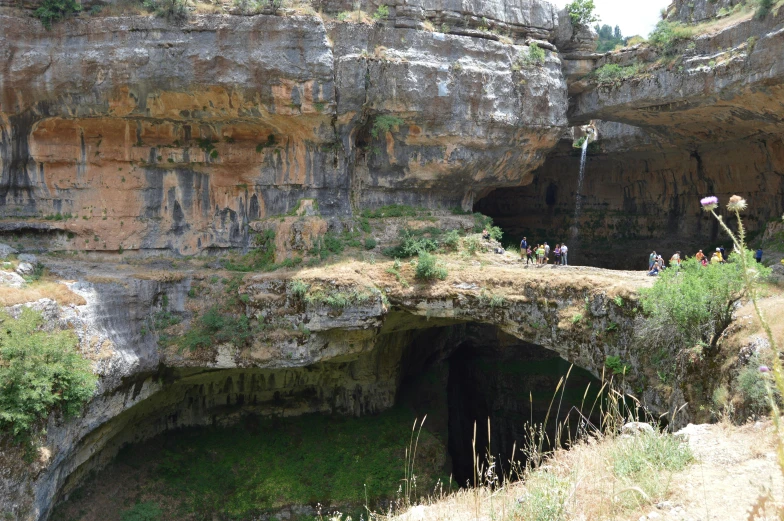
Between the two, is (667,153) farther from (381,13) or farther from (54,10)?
(54,10)

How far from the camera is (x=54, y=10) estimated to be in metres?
17.3

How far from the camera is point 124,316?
14719 millimetres

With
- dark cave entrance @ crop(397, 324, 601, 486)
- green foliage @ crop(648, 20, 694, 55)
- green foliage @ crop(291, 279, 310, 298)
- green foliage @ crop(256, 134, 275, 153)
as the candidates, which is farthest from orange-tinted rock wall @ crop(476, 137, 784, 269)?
green foliage @ crop(291, 279, 310, 298)

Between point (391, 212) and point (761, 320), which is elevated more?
point (761, 320)

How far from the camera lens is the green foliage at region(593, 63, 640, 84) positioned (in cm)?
2003

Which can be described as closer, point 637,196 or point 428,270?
point 428,270

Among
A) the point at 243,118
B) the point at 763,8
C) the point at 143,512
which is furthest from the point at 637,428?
the point at 243,118

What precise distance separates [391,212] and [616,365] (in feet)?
33.0

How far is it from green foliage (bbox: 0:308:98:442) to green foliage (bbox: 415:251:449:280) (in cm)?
882

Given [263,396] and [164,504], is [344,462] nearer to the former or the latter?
[263,396]

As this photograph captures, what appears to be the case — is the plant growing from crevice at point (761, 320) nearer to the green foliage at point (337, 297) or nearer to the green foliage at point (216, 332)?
the green foliage at point (337, 297)

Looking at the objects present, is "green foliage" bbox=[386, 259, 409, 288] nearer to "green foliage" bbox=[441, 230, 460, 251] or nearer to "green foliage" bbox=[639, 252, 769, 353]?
"green foliage" bbox=[441, 230, 460, 251]

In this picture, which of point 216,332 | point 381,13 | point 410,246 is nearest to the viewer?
point 216,332

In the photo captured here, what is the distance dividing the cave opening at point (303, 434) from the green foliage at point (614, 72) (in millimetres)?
11249
